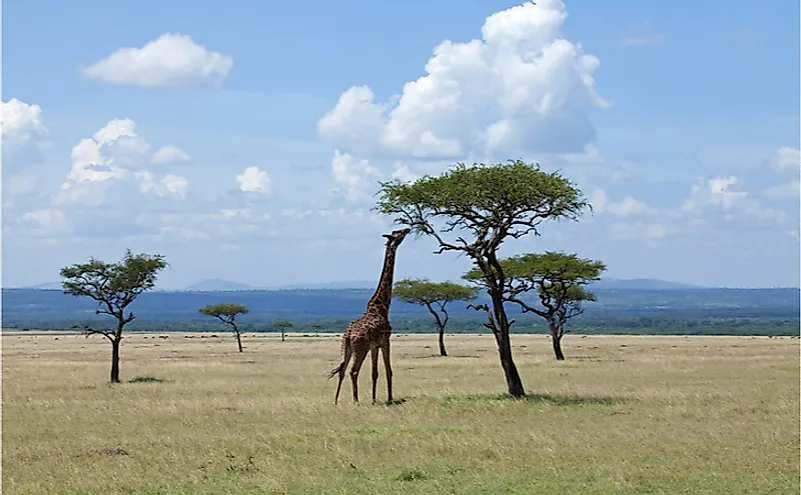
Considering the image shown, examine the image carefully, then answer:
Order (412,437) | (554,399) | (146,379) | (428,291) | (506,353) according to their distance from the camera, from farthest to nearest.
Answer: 1. (428,291)
2. (146,379)
3. (506,353)
4. (554,399)
5. (412,437)

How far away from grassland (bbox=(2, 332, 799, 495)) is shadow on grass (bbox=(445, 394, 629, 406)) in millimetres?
82

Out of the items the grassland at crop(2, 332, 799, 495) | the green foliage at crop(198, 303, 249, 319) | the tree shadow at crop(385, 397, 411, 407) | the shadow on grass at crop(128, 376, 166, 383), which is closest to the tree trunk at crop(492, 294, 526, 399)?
the grassland at crop(2, 332, 799, 495)

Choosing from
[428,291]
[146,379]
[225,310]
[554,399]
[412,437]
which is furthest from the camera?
[225,310]

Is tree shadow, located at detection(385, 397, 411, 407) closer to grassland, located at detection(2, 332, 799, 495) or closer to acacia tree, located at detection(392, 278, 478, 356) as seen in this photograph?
grassland, located at detection(2, 332, 799, 495)

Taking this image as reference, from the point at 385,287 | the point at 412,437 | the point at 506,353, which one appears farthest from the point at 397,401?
the point at 412,437

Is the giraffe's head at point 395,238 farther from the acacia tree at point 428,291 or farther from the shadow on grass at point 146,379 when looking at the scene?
the acacia tree at point 428,291

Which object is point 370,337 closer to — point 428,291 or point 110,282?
point 110,282

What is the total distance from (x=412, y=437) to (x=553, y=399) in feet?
30.1

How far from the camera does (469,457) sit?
59.5ft

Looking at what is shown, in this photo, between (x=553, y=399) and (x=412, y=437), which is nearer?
(x=412, y=437)

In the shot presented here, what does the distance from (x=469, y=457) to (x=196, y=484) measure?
494cm

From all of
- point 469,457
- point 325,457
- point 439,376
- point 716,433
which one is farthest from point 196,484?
point 439,376

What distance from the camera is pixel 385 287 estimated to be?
2859 cm

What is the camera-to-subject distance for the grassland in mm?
16078
